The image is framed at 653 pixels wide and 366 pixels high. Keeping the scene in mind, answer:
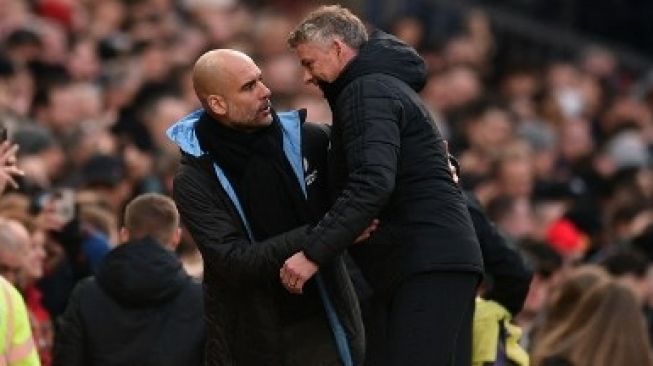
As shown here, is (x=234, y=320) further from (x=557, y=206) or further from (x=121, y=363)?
(x=557, y=206)

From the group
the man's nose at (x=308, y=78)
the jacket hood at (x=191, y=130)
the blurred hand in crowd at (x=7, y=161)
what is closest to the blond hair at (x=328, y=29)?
the man's nose at (x=308, y=78)

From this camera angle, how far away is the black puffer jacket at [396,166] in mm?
8242

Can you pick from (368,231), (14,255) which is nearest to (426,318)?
(368,231)

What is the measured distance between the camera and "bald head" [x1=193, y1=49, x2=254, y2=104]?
8.49 m

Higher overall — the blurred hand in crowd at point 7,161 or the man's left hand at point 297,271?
the blurred hand in crowd at point 7,161

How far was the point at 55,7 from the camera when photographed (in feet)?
58.7

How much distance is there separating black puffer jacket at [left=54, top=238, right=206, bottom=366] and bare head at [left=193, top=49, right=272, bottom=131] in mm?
1144

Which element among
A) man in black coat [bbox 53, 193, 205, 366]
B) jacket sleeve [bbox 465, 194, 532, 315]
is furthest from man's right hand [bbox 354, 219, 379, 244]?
man in black coat [bbox 53, 193, 205, 366]

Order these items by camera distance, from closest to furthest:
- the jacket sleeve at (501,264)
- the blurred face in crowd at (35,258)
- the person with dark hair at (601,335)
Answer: the jacket sleeve at (501,264) → the blurred face in crowd at (35,258) → the person with dark hair at (601,335)

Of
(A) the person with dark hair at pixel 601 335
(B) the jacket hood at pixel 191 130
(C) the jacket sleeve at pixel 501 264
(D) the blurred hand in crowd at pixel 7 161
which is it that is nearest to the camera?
(B) the jacket hood at pixel 191 130

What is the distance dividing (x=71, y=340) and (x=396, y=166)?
1979mm

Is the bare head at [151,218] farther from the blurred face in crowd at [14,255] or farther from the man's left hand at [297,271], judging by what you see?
the man's left hand at [297,271]

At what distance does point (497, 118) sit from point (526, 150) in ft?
2.51

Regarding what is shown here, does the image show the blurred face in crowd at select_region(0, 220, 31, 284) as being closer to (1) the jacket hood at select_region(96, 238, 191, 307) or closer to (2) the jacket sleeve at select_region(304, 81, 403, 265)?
(1) the jacket hood at select_region(96, 238, 191, 307)
